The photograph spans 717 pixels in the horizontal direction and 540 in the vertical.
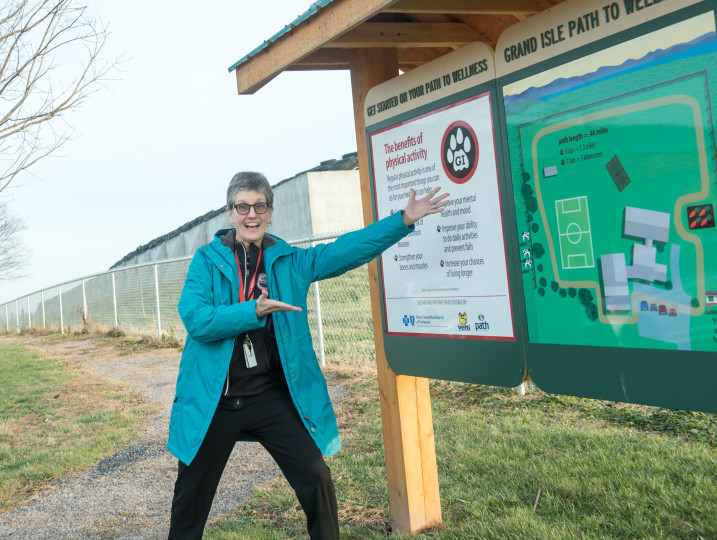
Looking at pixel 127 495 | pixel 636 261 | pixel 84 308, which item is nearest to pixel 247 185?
pixel 636 261

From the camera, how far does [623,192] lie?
2730 mm

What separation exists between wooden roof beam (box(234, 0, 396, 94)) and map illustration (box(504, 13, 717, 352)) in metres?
0.79

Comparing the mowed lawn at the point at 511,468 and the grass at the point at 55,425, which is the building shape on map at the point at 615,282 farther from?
the grass at the point at 55,425

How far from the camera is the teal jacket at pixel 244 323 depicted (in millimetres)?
3137

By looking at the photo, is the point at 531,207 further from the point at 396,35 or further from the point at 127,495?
the point at 127,495

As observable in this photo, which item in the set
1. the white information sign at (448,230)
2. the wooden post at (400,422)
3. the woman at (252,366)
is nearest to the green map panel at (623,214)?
the white information sign at (448,230)

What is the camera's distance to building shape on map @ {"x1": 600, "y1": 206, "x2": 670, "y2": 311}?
2621mm

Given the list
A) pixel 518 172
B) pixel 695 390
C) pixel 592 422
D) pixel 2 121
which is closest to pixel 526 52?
pixel 518 172

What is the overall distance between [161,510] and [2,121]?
4643 millimetres

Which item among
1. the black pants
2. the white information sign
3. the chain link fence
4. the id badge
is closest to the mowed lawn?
the black pants

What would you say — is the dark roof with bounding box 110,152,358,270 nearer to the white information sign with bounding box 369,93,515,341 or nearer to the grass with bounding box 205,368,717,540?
the grass with bounding box 205,368,717,540

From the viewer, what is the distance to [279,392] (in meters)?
3.35

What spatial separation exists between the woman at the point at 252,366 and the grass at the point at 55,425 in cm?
304

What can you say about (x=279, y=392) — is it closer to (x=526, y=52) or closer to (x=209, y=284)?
(x=209, y=284)
